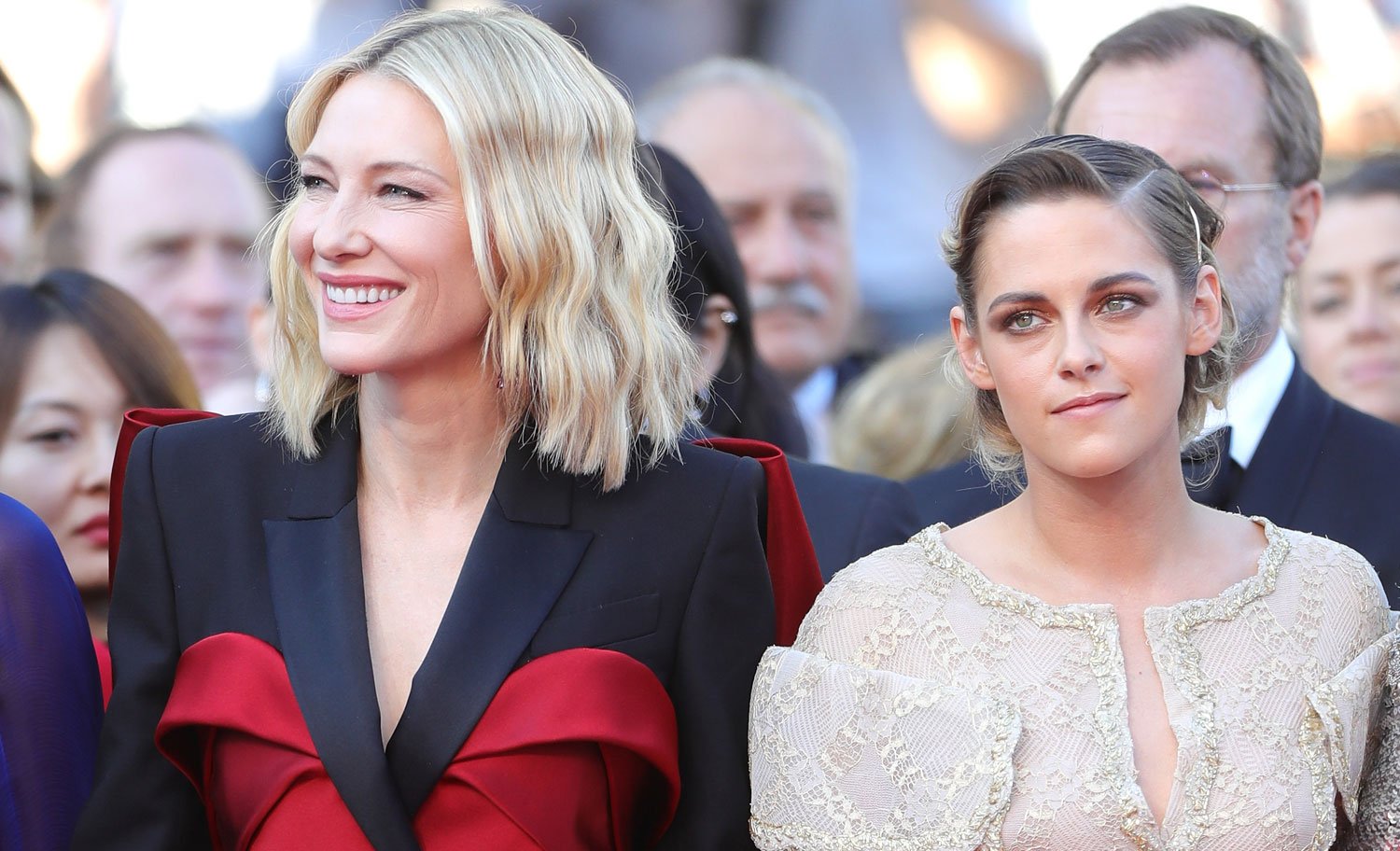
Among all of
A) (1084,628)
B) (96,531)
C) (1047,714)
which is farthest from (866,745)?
(96,531)

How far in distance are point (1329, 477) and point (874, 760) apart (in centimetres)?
131

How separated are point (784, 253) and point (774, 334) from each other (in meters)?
0.27

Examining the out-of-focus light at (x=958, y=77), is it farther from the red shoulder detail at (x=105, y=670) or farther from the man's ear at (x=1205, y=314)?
the red shoulder detail at (x=105, y=670)

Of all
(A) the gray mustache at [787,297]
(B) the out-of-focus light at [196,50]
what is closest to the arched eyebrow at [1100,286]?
(A) the gray mustache at [787,297]

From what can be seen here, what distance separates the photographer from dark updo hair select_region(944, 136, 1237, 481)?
295 cm

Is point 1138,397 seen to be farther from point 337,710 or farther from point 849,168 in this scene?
point 849,168

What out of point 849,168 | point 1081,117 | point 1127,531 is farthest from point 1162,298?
point 849,168

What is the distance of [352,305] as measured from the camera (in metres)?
3.00

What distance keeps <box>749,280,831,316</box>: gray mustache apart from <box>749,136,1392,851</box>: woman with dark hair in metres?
2.67

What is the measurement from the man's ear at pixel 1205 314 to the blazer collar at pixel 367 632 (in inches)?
43.1

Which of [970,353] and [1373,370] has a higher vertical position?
Result: [970,353]

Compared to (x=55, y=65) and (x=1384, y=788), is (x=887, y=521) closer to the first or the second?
(x=1384, y=788)

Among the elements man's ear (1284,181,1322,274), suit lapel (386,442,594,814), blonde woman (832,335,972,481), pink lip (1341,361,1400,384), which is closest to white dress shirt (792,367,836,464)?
blonde woman (832,335,972,481)

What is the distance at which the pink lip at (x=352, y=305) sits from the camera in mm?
2984
